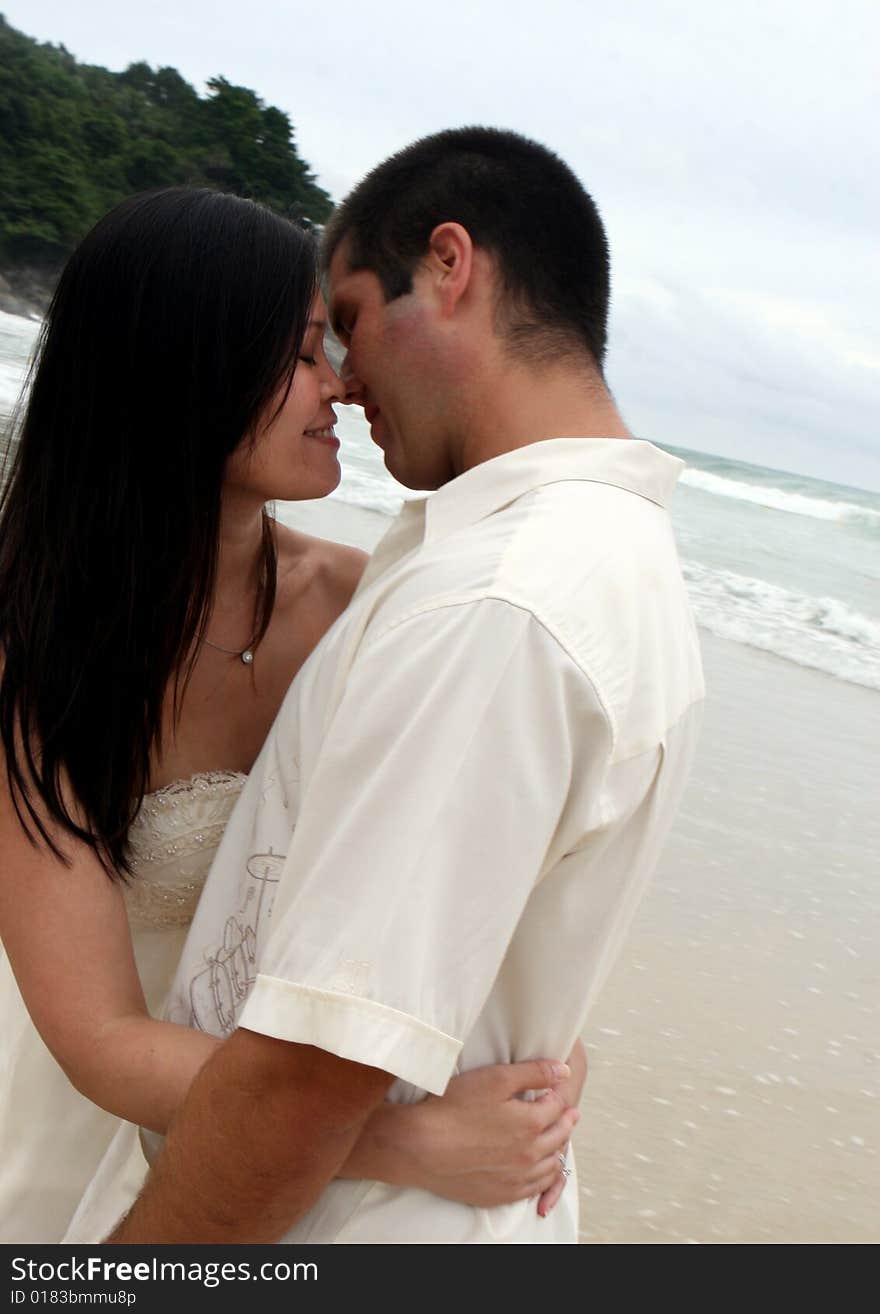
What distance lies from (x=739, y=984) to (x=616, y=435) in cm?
314

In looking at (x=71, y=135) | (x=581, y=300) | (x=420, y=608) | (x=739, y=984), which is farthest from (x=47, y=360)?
(x=71, y=135)

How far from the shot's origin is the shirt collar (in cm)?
144

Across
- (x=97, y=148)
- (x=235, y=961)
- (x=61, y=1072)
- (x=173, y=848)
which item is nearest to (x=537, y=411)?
(x=235, y=961)

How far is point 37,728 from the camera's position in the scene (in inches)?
76.0

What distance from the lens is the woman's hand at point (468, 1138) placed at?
145cm

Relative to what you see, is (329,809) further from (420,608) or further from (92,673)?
(92,673)

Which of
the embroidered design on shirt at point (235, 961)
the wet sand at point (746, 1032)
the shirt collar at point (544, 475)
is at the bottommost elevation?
the wet sand at point (746, 1032)

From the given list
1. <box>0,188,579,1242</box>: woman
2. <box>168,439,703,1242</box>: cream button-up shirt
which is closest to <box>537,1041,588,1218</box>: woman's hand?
<box>168,439,703,1242</box>: cream button-up shirt

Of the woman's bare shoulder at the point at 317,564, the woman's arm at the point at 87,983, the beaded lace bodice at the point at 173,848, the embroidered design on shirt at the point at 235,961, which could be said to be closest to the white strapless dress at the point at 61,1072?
the beaded lace bodice at the point at 173,848

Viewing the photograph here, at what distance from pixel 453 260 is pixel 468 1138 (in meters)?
1.11

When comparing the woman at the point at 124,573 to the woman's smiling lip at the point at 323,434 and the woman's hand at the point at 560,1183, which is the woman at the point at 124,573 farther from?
the woman's hand at the point at 560,1183

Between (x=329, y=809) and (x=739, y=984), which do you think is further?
(x=739, y=984)

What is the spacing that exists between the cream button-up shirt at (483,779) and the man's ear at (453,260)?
0.43 metres

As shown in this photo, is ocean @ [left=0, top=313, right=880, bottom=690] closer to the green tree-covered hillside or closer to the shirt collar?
the shirt collar
